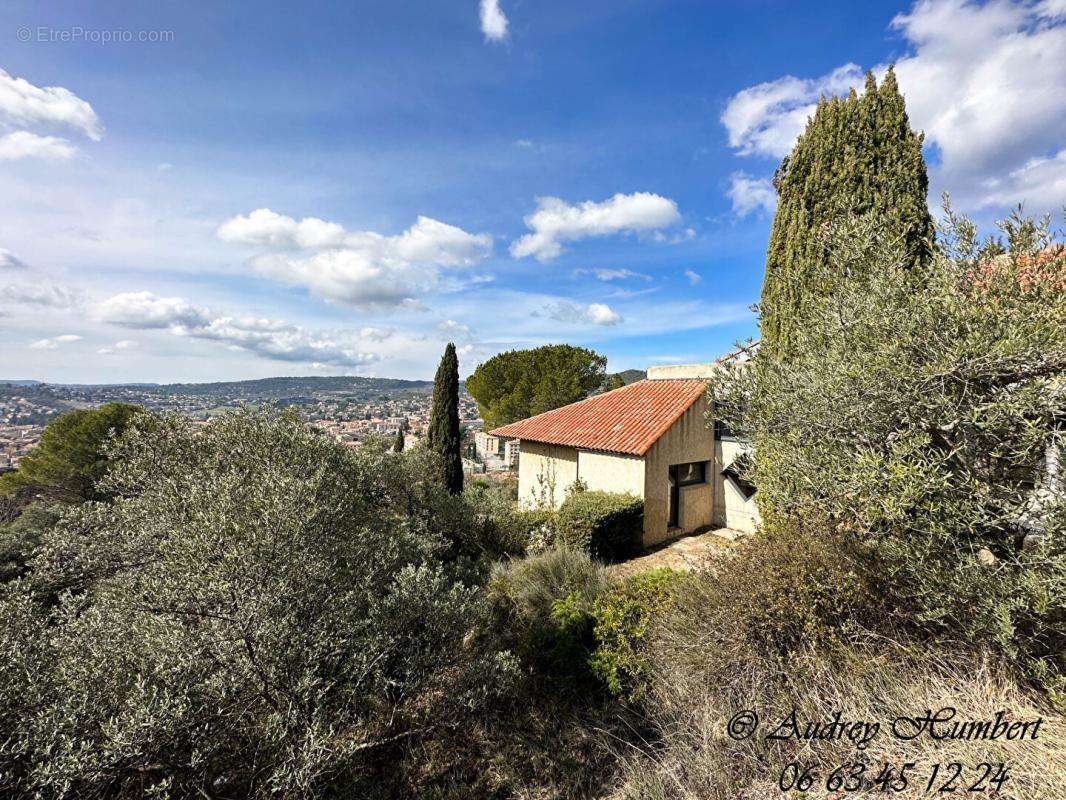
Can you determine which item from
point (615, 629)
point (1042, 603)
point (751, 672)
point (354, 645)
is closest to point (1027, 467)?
point (1042, 603)

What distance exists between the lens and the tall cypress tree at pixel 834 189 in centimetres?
741

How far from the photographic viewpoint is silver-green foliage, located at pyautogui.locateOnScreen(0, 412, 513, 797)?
11.6ft

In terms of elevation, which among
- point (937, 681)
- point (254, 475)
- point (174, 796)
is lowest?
point (174, 796)

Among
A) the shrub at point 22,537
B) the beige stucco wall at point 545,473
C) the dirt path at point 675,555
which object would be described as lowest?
the shrub at point 22,537

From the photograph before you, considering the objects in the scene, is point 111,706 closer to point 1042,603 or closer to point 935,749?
point 935,749

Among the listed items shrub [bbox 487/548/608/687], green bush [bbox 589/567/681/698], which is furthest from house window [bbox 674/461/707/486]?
green bush [bbox 589/567/681/698]

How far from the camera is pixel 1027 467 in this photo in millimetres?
4465

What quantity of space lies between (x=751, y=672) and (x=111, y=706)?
6.26 m

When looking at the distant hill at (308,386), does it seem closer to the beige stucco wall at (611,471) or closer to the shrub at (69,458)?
the shrub at (69,458)

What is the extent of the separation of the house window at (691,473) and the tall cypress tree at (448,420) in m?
9.74

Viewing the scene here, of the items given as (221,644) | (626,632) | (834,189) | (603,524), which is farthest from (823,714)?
(834,189)

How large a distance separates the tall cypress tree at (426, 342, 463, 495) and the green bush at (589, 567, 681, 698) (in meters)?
12.8

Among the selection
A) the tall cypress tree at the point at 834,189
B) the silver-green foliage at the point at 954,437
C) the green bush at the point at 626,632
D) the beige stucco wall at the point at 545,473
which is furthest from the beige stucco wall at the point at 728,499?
the silver-green foliage at the point at 954,437

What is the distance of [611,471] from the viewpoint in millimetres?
12711
